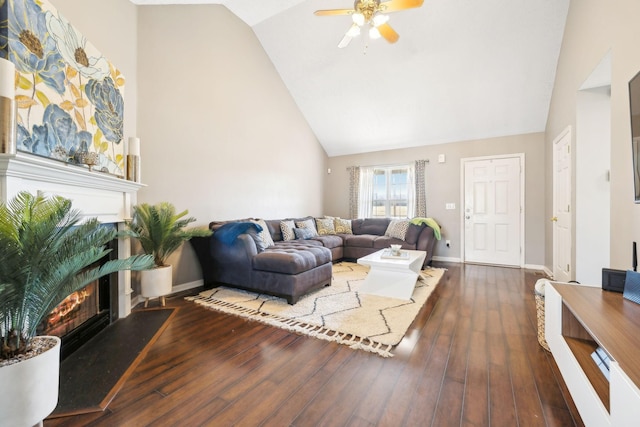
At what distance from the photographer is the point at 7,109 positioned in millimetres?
1207

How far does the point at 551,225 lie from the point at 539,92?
1.98 m

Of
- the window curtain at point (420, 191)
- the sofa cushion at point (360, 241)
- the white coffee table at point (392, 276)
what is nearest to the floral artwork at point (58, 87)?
the white coffee table at point (392, 276)

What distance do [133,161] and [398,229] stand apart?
4010 mm

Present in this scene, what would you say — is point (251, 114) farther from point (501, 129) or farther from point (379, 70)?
point (501, 129)

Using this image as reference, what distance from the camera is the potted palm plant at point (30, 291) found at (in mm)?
953

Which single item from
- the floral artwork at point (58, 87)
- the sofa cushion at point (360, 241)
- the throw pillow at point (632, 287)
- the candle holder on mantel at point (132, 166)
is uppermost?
the floral artwork at point (58, 87)

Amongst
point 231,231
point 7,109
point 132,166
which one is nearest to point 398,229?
point 231,231

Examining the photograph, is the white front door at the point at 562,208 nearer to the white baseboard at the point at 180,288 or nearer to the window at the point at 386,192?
the window at the point at 386,192

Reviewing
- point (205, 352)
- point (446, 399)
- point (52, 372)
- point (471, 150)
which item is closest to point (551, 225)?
point (471, 150)

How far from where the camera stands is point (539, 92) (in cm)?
385

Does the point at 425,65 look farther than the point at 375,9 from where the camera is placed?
Yes

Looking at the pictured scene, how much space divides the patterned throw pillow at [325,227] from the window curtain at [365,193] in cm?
102

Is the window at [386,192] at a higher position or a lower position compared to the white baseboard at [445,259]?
higher

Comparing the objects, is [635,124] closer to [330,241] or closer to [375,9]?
[375,9]
